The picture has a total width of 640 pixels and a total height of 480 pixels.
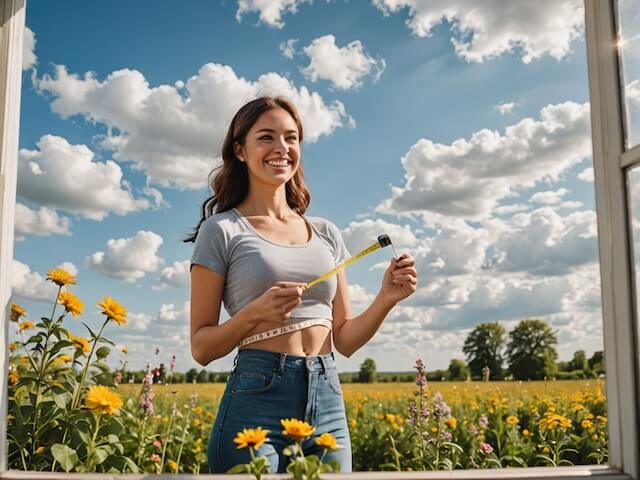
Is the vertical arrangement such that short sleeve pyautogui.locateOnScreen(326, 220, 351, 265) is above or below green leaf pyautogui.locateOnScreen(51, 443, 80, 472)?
above

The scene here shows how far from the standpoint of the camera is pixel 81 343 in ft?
6.90

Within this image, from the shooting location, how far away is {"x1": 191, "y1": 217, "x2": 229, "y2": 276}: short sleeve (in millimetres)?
1672

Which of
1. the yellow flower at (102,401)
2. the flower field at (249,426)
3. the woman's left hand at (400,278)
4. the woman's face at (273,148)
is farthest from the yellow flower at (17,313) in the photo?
the woman's left hand at (400,278)

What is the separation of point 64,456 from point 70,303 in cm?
58

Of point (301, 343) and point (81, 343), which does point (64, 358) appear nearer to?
point (81, 343)

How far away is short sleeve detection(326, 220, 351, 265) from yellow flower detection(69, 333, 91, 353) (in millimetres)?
866

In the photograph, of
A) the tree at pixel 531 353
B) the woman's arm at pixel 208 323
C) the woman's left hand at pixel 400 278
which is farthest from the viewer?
the tree at pixel 531 353

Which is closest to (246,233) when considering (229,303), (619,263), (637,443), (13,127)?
(229,303)

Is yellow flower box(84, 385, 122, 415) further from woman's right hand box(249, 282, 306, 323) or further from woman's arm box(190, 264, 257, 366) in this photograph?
woman's right hand box(249, 282, 306, 323)

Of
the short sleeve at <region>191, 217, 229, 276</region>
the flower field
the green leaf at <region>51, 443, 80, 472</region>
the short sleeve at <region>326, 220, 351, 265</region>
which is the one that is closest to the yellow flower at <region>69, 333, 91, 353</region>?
the flower field

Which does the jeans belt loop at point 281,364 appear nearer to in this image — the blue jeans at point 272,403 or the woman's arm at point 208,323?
the blue jeans at point 272,403

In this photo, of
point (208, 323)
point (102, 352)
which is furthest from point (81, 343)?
point (208, 323)

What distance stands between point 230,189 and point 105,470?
89 cm

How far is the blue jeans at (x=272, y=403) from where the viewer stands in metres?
1.56
